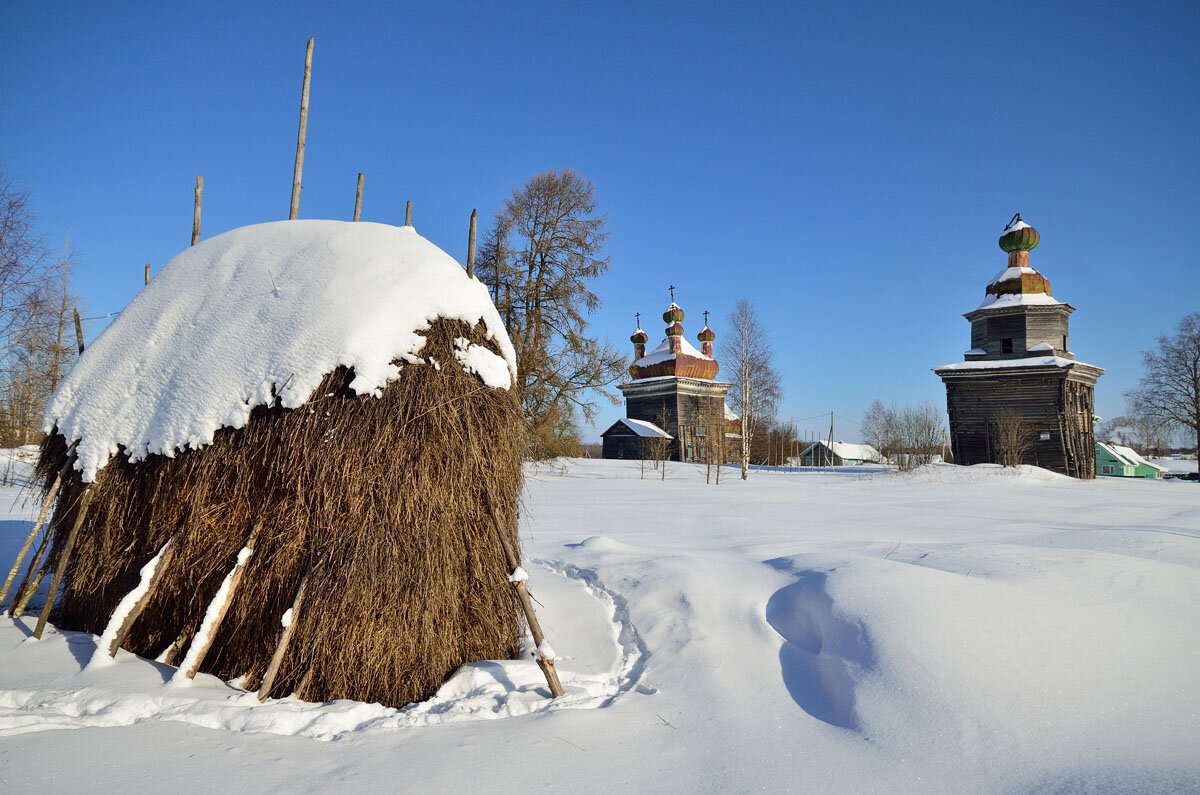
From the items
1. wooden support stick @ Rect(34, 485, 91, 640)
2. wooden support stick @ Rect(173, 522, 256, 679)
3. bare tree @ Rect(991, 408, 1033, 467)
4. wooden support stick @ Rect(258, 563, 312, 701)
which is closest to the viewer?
wooden support stick @ Rect(258, 563, 312, 701)

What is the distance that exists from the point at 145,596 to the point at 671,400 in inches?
1355

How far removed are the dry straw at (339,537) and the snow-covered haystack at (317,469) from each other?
12mm

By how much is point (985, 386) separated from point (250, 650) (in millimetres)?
29395

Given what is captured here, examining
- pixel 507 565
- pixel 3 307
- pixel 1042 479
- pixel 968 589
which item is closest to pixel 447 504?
pixel 507 565

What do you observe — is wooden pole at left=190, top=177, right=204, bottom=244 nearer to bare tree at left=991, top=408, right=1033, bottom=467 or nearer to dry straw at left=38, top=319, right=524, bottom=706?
dry straw at left=38, top=319, right=524, bottom=706

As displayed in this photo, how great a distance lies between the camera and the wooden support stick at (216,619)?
12.4ft

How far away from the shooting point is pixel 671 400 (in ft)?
124

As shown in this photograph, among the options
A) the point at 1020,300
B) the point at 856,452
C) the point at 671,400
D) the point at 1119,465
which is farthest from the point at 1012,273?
the point at 856,452

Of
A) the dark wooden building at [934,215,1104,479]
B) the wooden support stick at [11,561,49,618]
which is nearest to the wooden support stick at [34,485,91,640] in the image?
the wooden support stick at [11,561,49,618]

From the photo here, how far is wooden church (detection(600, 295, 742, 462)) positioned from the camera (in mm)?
37125

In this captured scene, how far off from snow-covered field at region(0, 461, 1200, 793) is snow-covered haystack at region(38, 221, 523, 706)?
0.34m

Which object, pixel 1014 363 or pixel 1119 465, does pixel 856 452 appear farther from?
pixel 1014 363

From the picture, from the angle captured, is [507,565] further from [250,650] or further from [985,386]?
[985,386]

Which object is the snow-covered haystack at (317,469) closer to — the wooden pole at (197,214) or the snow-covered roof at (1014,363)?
the wooden pole at (197,214)
